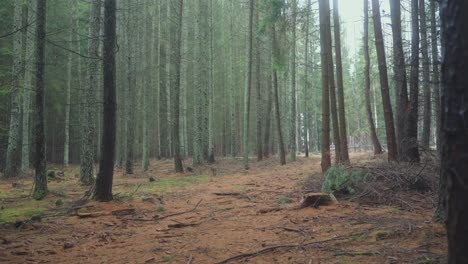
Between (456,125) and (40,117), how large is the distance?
32.2 ft

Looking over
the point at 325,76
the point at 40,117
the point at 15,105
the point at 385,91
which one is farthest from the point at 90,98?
the point at 385,91

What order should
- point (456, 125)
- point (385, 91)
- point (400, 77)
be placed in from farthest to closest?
point (385, 91) < point (400, 77) < point (456, 125)

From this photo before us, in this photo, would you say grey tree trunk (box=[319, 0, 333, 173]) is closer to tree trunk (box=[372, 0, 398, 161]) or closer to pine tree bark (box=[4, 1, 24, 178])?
tree trunk (box=[372, 0, 398, 161])

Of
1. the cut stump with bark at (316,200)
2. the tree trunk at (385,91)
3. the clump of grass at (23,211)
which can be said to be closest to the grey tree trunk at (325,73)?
the tree trunk at (385,91)

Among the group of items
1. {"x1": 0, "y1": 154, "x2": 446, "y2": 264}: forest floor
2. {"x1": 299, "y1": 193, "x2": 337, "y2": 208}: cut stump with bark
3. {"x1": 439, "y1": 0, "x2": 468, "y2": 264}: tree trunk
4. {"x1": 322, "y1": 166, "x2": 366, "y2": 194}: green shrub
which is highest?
{"x1": 439, "y1": 0, "x2": 468, "y2": 264}: tree trunk

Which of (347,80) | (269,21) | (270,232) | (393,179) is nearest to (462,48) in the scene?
(270,232)

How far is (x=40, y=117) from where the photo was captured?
970cm

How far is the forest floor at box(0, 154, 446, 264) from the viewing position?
4398 mm

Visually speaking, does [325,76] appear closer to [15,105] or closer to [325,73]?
[325,73]

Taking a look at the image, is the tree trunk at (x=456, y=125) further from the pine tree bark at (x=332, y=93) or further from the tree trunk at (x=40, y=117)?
the pine tree bark at (x=332, y=93)

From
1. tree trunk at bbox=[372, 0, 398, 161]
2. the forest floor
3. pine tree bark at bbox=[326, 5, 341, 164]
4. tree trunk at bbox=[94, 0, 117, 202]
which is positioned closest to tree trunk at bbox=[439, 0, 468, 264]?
the forest floor

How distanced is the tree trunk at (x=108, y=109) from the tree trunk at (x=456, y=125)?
7773 mm

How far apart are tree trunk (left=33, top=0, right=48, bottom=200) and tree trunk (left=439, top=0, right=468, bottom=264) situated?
31.6 feet

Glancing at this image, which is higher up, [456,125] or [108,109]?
[108,109]
